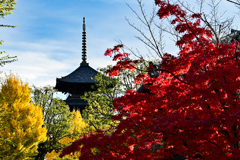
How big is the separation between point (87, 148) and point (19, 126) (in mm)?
10420

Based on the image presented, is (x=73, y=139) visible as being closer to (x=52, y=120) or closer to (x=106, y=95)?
(x=52, y=120)

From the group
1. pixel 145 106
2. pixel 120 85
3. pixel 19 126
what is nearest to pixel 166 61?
pixel 145 106

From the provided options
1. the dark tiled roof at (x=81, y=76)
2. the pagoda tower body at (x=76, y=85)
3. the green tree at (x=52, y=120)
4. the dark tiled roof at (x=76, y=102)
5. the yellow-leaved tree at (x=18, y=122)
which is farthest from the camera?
the dark tiled roof at (x=81, y=76)

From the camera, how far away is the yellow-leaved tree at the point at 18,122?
1510 centimetres

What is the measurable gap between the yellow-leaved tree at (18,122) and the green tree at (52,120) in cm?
576

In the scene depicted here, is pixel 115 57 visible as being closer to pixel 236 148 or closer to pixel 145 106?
pixel 145 106

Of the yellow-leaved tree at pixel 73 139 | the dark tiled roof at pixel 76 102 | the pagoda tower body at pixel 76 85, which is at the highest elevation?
the pagoda tower body at pixel 76 85

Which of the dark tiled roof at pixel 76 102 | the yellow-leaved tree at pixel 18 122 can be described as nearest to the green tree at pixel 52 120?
the yellow-leaved tree at pixel 18 122

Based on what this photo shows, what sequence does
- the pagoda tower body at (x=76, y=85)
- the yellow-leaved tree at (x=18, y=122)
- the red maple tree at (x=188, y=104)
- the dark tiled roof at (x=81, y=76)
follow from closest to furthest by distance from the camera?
the red maple tree at (x=188, y=104) → the yellow-leaved tree at (x=18, y=122) → the pagoda tower body at (x=76, y=85) → the dark tiled roof at (x=81, y=76)

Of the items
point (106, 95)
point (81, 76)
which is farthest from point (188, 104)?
point (81, 76)

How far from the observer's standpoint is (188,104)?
18.5 ft

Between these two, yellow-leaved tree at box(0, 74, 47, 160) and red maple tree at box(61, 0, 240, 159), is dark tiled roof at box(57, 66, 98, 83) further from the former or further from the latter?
red maple tree at box(61, 0, 240, 159)

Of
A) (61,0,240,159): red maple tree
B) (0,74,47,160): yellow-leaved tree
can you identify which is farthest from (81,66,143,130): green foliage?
(61,0,240,159): red maple tree

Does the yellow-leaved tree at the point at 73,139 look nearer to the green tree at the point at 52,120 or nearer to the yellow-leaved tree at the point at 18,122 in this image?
the green tree at the point at 52,120
